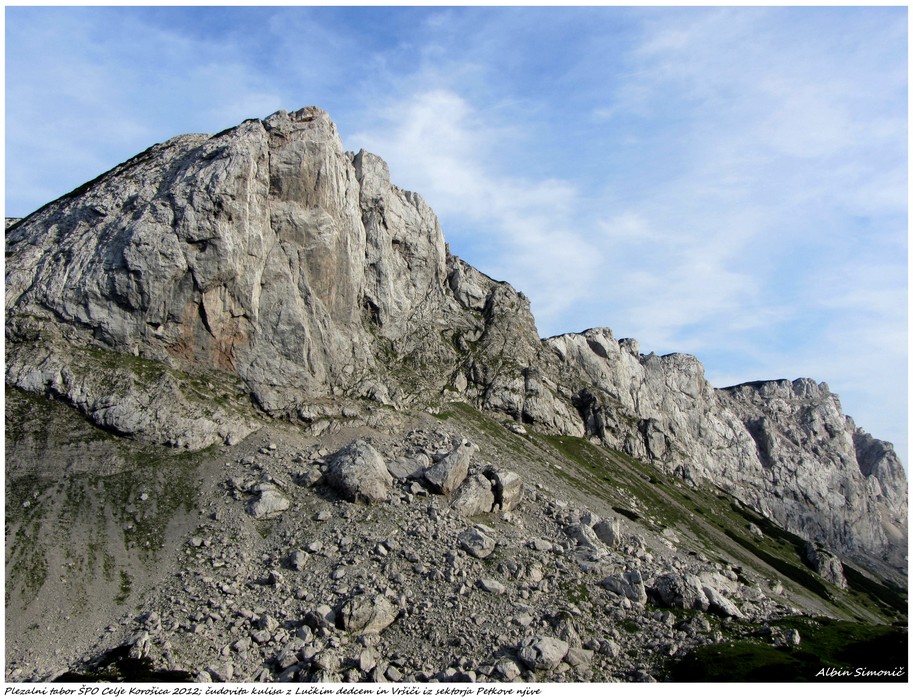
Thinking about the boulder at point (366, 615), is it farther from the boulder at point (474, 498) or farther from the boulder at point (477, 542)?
the boulder at point (474, 498)

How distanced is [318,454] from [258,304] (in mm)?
25759

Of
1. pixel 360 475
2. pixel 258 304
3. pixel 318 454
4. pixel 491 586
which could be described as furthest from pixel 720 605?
pixel 258 304

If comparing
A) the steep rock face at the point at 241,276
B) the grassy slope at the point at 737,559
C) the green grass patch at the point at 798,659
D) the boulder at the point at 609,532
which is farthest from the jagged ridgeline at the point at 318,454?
the green grass patch at the point at 798,659

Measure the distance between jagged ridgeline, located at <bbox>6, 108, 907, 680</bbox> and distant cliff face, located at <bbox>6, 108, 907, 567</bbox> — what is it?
42 cm

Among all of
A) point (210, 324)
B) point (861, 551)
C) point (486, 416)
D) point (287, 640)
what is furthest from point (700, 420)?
point (287, 640)

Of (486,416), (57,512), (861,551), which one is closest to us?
(57,512)

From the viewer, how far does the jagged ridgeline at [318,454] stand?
2019 inches

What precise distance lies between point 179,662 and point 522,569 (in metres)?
29.8

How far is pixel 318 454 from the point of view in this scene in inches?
3194

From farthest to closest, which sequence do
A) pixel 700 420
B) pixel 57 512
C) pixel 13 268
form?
pixel 700 420
pixel 13 268
pixel 57 512

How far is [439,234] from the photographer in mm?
130750

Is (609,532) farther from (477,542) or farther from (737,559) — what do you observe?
(737,559)

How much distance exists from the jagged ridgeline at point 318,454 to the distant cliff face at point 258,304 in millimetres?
420

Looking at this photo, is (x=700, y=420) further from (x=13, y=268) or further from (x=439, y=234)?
(x=13, y=268)
